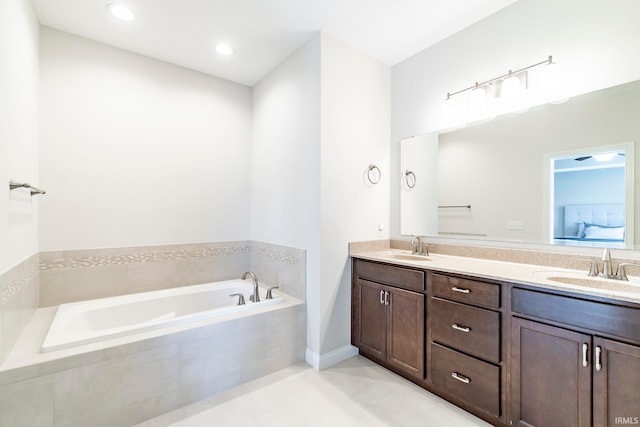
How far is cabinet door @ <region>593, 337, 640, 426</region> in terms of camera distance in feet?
4.07

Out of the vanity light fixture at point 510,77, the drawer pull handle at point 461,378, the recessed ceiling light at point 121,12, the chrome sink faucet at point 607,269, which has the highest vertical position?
the recessed ceiling light at point 121,12

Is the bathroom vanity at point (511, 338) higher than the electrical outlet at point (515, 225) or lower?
lower

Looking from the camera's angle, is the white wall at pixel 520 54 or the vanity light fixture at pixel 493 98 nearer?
the white wall at pixel 520 54

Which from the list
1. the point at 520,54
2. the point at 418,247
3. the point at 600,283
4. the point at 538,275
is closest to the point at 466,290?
the point at 538,275

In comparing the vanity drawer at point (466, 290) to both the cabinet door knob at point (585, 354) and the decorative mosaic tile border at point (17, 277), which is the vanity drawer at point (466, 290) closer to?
the cabinet door knob at point (585, 354)

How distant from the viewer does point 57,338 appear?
5.66 ft

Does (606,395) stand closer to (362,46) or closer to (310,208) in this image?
(310,208)

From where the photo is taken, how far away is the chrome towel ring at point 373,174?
2.76 meters

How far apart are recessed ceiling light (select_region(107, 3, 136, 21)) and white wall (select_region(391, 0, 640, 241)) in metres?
2.31

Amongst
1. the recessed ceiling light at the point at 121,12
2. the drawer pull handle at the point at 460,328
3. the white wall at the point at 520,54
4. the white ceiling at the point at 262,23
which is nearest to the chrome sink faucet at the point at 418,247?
the white wall at the point at 520,54

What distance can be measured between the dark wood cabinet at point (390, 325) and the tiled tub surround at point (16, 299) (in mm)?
2261

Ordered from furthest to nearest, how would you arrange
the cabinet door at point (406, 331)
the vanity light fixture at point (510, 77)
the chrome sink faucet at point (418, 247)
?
1. the chrome sink faucet at point (418, 247)
2. the cabinet door at point (406, 331)
3. the vanity light fixture at point (510, 77)

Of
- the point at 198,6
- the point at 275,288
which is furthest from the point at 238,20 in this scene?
the point at 275,288

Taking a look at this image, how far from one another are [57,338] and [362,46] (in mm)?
3102
